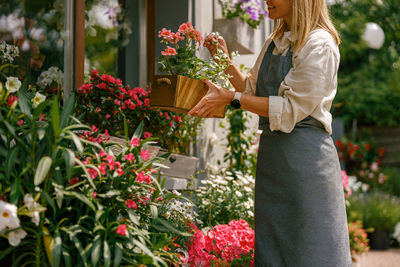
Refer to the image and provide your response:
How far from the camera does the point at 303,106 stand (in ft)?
6.77

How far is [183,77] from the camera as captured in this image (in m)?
2.16

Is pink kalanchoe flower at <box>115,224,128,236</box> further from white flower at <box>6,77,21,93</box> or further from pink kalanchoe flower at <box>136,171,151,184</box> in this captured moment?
white flower at <box>6,77,21,93</box>

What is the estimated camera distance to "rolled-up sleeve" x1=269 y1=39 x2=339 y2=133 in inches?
80.5

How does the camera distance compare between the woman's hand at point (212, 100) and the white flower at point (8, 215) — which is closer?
the white flower at point (8, 215)

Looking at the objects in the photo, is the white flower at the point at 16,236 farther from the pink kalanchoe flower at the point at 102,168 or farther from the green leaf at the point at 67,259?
the pink kalanchoe flower at the point at 102,168

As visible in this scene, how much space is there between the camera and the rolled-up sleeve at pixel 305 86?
80.5 inches

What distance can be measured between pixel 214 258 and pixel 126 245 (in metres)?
0.72

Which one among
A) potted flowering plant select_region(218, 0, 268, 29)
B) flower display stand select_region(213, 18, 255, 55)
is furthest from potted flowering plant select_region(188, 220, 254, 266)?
potted flowering plant select_region(218, 0, 268, 29)

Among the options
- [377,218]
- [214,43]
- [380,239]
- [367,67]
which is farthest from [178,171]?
[367,67]

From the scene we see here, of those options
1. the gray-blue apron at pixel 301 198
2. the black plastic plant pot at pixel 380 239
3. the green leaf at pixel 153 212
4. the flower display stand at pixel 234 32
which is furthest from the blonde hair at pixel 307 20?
the black plastic plant pot at pixel 380 239

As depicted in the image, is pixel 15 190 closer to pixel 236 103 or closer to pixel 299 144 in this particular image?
pixel 236 103

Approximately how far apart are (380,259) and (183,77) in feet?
13.6

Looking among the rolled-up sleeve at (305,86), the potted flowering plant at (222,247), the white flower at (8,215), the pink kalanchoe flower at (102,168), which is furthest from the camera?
the potted flowering plant at (222,247)

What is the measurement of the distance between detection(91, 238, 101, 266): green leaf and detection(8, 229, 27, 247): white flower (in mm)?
239
